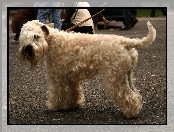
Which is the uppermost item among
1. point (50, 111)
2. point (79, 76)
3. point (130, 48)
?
point (130, 48)

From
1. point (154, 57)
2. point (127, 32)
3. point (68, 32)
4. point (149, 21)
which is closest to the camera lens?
point (149, 21)

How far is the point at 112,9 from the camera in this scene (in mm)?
6148

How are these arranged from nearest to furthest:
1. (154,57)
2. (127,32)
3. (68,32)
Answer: (68,32), (127,32), (154,57)

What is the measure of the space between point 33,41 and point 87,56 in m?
0.67

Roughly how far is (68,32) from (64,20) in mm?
370

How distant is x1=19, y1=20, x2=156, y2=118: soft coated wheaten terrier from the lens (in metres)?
6.09

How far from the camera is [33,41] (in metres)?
6.12

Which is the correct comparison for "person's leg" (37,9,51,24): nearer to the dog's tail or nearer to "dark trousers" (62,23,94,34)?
"dark trousers" (62,23,94,34)

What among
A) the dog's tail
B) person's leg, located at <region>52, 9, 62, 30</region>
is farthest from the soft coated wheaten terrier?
person's leg, located at <region>52, 9, 62, 30</region>

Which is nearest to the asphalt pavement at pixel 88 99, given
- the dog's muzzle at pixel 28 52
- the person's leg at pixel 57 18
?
the dog's muzzle at pixel 28 52

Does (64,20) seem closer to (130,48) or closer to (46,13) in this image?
(46,13)

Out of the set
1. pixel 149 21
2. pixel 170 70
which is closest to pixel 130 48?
pixel 149 21

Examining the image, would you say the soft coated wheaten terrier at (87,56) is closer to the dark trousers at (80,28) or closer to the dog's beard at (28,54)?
the dog's beard at (28,54)

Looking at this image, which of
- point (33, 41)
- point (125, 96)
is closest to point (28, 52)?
point (33, 41)
